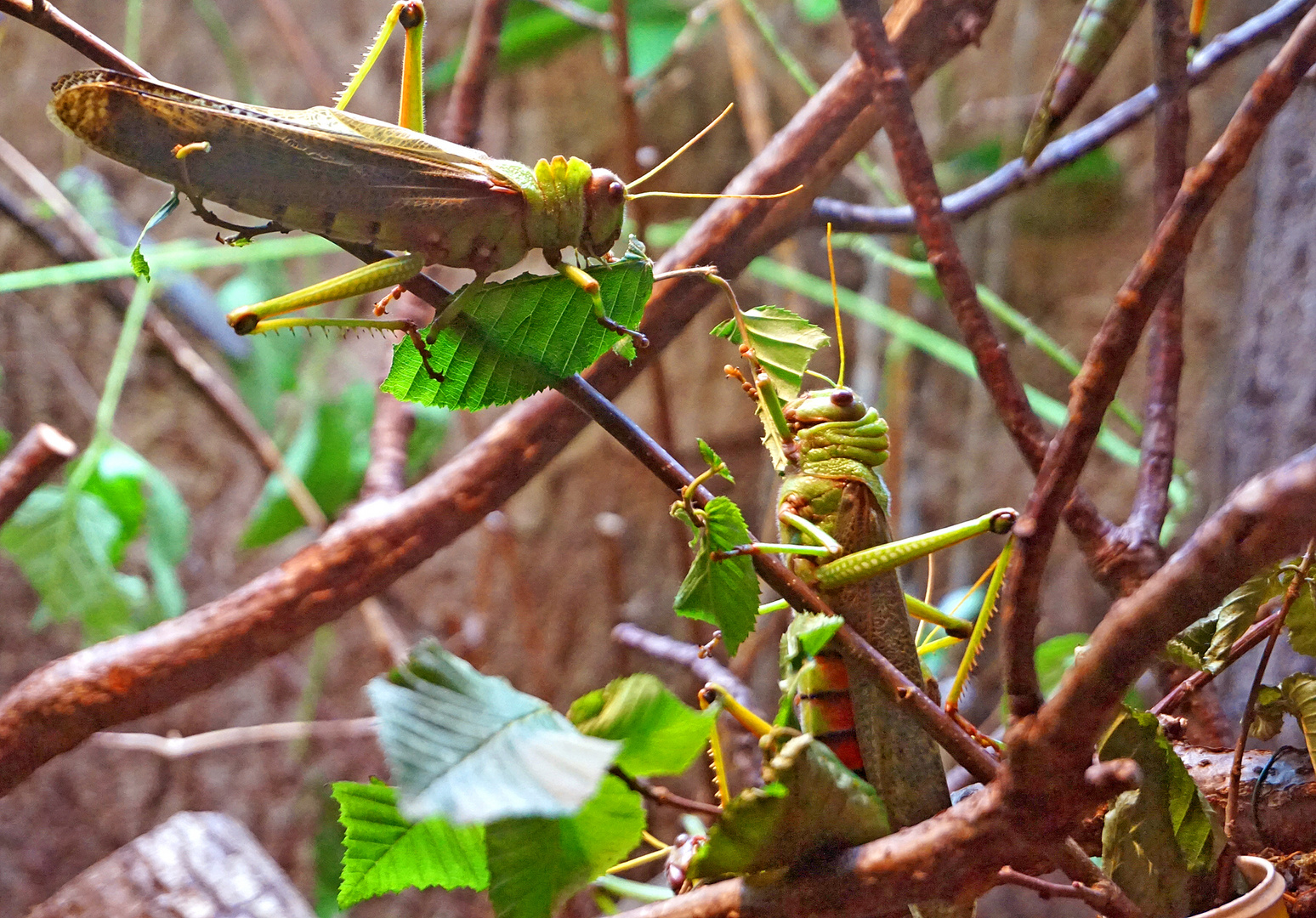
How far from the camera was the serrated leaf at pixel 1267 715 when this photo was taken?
0.73 meters

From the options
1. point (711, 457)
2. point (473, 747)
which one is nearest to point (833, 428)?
point (711, 457)

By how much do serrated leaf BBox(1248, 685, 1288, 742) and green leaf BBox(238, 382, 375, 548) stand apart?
1.45 metres

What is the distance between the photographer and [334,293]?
1.91 ft

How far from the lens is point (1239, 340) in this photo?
1.64 meters

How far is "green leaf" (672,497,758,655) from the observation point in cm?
62

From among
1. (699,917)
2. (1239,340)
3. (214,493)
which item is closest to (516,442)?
(699,917)

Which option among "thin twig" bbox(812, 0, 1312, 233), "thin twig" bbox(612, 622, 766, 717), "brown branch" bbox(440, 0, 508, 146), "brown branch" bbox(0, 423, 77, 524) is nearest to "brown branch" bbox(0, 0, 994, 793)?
"thin twig" bbox(812, 0, 1312, 233)

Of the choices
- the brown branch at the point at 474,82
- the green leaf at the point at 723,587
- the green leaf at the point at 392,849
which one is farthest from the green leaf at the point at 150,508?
the green leaf at the point at 723,587

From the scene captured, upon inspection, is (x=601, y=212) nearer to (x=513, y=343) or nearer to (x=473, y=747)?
(x=513, y=343)

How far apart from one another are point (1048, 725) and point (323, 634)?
2.17 meters

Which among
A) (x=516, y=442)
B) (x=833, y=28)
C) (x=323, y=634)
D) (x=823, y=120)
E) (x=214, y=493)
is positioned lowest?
(x=516, y=442)

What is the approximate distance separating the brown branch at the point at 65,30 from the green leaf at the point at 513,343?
265mm

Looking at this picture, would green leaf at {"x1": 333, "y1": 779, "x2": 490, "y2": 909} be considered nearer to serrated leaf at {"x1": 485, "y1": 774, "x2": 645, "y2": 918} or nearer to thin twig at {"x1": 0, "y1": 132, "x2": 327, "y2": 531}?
serrated leaf at {"x1": 485, "y1": 774, "x2": 645, "y2": 918}

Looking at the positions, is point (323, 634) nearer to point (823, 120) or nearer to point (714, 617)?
point (823, 120)
